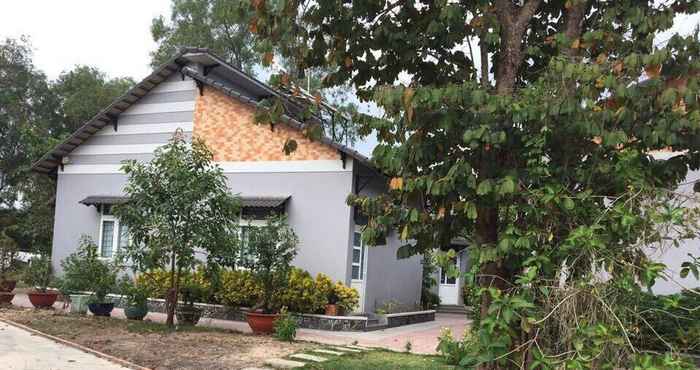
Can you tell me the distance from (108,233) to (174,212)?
6747mm

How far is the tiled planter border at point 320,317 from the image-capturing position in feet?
44.8

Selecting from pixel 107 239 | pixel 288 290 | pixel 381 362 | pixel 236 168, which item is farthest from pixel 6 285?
pixel 381 362

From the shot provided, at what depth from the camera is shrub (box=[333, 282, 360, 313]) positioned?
14016mm

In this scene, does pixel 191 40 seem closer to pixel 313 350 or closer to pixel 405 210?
pixel 313 350

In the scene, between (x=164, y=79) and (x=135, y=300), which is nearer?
(x=135, y=300)

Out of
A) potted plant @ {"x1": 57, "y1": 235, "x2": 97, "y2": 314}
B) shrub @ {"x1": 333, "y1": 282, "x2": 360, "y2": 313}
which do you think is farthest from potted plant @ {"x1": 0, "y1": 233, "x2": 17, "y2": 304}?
shrub @ {"x1": 333, "y1": 282, "x2": 360, "y2": 313}

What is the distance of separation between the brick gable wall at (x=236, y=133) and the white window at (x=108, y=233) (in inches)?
148

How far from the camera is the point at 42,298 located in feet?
50.3

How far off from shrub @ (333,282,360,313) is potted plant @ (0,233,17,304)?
8.52m

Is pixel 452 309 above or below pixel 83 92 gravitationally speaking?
below

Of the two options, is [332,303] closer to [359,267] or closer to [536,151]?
[359,267]

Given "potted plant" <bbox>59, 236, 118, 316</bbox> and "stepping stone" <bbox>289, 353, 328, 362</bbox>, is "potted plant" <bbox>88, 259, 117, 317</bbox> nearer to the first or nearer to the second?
"potted plant" <bbox>59, 236, 118, 316</bbox>

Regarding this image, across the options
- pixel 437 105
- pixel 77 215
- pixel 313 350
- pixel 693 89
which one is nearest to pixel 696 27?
pixel 693 89

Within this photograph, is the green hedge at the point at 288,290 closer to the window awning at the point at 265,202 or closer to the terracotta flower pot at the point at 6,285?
the window awning at the point at 265,202
